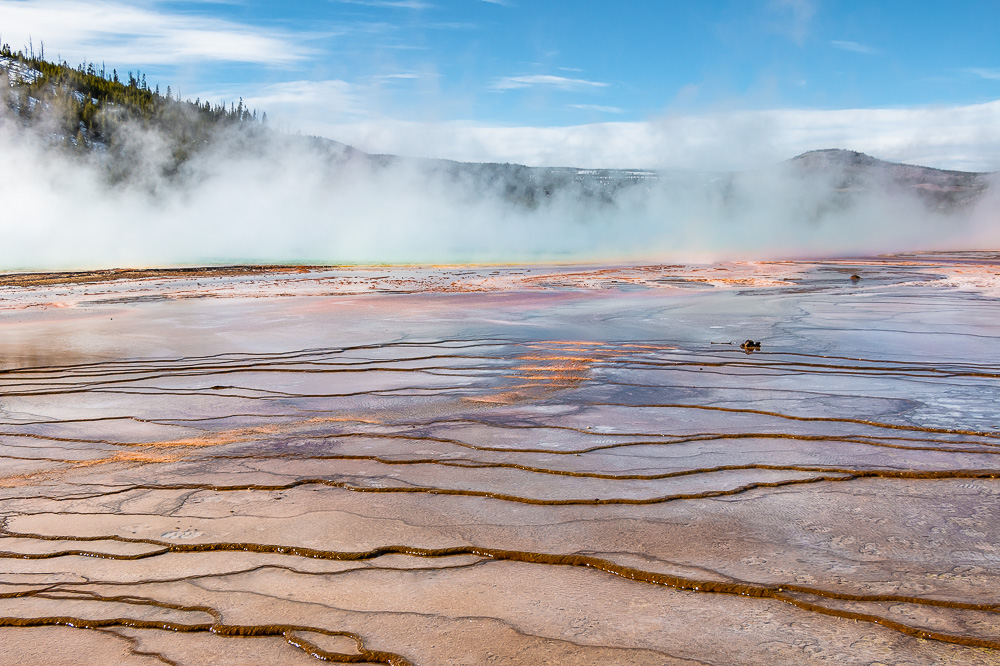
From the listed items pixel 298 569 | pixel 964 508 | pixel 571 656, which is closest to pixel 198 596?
pixel 298 569

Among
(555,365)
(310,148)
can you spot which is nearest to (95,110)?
(310,148)

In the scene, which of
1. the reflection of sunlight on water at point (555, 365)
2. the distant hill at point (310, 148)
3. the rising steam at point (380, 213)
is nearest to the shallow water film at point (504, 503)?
the reflection of sunlight on water at point (555, 365)

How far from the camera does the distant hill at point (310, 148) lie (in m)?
70.2

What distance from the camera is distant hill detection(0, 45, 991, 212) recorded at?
7019cm

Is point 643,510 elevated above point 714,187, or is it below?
below

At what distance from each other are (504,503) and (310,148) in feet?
284

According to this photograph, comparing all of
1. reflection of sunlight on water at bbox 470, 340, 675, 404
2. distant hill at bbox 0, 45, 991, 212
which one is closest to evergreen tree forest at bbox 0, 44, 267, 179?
distant hill at bbox 0, 45, 991, 212

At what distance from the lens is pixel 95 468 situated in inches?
181

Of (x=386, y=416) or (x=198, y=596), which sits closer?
(x=198, y=596)

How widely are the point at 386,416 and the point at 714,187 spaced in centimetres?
7349

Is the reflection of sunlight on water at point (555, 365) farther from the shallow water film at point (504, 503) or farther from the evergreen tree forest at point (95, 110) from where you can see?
the evergreen tree forest at point (95, 110)

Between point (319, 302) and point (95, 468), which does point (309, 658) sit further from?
point (319, 302)

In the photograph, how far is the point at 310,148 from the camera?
85500mm

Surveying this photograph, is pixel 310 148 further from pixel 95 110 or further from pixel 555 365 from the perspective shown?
pixel 555 365
